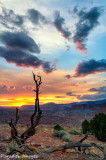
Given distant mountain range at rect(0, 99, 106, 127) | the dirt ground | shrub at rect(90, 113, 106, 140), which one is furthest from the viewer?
distant mountain range at rect(0, 99, 106, 127)

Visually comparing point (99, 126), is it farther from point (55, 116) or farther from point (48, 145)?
point (55, 116)

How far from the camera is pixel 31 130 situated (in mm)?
9539

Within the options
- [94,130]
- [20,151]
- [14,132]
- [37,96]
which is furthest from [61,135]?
[20,151]

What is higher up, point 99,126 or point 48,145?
point 99,126

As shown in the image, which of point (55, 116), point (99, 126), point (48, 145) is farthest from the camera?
point (55, 116)

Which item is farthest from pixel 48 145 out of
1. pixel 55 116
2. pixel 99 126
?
pixel 55 116

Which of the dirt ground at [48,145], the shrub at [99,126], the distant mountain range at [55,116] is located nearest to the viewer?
the dirt ground at [48,145]

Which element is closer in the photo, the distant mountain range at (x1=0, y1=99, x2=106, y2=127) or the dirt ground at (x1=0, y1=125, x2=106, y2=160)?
the dirt ground at (x1=0, y1=125, x2=106, y2=160)

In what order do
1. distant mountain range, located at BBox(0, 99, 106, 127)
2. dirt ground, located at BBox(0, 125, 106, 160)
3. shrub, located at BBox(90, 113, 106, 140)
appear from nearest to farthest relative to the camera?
dirt ground, located at BBox(0, 125, 106, 160)
shrub, located at BBox(90, 113, 106, 140)
distant mountain range, located at BBox(0, 99, 106, 127)

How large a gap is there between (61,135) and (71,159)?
12.8m

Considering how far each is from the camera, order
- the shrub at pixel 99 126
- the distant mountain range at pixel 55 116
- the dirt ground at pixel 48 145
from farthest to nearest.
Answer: the distant mountain range at pixel 55 116, the shrub at pixel 99 126, the dirt ground at pixel 48 145

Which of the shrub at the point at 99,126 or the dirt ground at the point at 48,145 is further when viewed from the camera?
the shrub at the point at 99,126

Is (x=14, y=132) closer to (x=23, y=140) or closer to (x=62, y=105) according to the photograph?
(x=23, y=140)

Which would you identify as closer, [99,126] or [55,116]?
[99,126]
